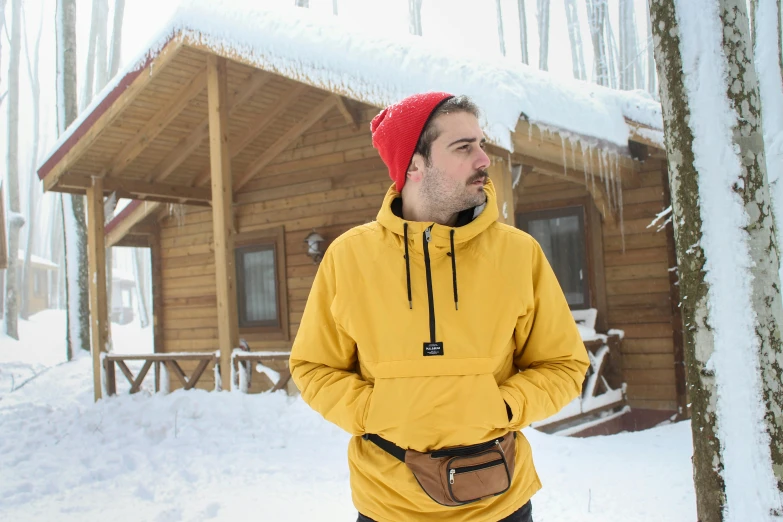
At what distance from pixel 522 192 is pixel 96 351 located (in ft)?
19.1

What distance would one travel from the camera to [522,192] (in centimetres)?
823

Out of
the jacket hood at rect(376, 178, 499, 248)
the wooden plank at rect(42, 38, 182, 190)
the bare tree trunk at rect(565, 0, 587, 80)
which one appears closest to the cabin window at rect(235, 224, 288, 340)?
the wooden plank at rect(42, 38, 182, 190)

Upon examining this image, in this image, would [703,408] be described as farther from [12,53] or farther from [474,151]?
[12,53]

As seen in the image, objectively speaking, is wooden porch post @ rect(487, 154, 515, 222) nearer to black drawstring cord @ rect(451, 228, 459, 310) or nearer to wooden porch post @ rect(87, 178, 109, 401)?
black drawstring cord @ rect(451, 228, 459, 310)

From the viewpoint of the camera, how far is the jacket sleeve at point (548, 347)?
163 centimetres

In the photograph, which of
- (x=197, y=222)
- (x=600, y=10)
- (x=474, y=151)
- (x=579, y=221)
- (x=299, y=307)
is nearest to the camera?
(x=474, y=151)

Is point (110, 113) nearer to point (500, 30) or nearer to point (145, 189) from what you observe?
point (145, 189)

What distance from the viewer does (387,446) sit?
1.60m

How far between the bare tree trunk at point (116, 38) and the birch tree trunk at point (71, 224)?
625cm

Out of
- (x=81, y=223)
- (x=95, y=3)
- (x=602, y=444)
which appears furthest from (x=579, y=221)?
(x=95, y=3)

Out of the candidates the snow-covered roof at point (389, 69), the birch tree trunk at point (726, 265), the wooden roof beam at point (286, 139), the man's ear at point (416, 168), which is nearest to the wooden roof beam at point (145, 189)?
the wooden roof beam at point (286, 139)

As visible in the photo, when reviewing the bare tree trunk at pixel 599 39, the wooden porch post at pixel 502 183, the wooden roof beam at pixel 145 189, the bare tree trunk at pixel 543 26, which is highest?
the bare tree trunk at pixel 543 26

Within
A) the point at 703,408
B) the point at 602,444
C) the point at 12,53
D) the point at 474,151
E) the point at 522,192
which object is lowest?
the point at 602,444

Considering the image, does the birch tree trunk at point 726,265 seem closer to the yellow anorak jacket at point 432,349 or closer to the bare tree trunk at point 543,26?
the yellow anorak jacket at point 432,349
